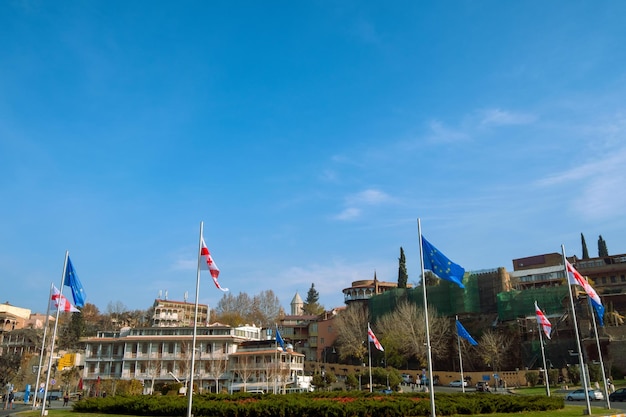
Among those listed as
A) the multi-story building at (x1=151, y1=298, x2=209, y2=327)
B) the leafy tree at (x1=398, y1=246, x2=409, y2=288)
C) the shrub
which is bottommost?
the shrub

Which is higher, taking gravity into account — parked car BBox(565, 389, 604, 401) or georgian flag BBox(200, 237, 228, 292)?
georgian flag BBox(200, 237, 228, 292)

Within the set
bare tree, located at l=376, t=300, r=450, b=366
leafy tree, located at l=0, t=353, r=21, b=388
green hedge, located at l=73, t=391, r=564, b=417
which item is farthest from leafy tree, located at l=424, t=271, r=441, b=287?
leafy tree, located at l=0, t=353, r=21, b=388

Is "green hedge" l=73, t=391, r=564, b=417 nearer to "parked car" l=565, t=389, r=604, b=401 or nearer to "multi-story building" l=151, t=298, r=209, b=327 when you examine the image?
"parked car" l=565, t=389, r=604, b=401

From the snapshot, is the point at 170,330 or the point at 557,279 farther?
the point at 557,279

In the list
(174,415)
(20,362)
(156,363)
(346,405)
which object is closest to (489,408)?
(346,405)

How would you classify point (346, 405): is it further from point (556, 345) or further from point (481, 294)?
point (481, 294)

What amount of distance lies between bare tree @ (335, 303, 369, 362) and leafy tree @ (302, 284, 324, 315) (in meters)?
64.2

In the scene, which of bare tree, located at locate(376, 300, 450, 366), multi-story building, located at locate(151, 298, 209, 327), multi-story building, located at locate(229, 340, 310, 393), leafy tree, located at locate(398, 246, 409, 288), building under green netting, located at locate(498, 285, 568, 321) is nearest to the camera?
multi-story building, located at locate(229, 340, 310, 393)

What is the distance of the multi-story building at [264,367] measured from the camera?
63750 mm

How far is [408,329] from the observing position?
3132 inches

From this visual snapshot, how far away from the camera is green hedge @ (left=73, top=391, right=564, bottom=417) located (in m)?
22.0

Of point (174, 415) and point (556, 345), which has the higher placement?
point (556, 345)

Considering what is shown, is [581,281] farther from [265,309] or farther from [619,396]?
[265,309]

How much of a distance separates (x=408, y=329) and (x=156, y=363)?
1509 inches
